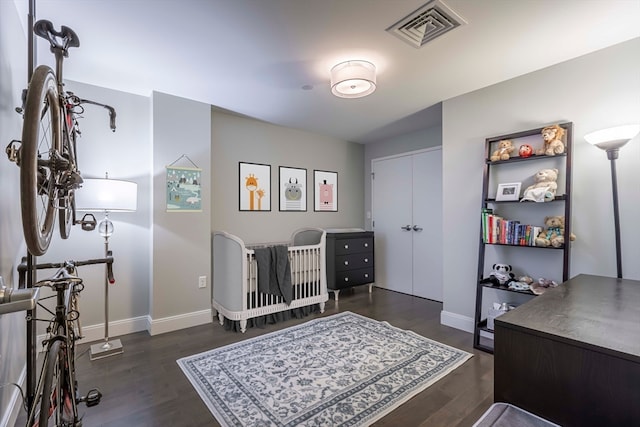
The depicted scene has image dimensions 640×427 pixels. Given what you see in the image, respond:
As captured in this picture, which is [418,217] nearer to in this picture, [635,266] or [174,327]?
[635,266]

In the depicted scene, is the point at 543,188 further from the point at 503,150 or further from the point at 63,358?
the point at 63,358

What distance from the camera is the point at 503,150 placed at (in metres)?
2.47

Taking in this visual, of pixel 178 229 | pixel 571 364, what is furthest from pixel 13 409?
pixel 571 364

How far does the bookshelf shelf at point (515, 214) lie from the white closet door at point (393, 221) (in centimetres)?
157

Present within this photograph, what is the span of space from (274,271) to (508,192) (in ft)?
7.50

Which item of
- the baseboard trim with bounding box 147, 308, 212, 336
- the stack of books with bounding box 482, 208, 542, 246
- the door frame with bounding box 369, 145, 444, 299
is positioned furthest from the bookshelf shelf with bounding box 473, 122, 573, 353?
the baseboard trim with bounding box 147, 308, 212, 336

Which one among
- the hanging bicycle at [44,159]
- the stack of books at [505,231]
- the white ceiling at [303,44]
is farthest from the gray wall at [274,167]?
the stack of books at [505,231]

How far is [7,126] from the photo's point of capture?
1.43 metres

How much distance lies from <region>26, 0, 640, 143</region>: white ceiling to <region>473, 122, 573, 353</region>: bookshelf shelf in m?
0.64

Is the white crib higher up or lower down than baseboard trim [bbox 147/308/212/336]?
higher up

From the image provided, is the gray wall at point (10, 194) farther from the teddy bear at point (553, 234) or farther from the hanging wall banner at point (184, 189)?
the teddy bear at point (553, 234)

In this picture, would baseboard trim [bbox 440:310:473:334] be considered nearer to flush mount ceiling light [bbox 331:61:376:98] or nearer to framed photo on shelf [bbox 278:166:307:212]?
framed photo on shelf [bbox 278:166:307:212]

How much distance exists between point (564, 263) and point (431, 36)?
1858mm

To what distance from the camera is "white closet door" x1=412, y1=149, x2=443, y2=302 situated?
386cm
